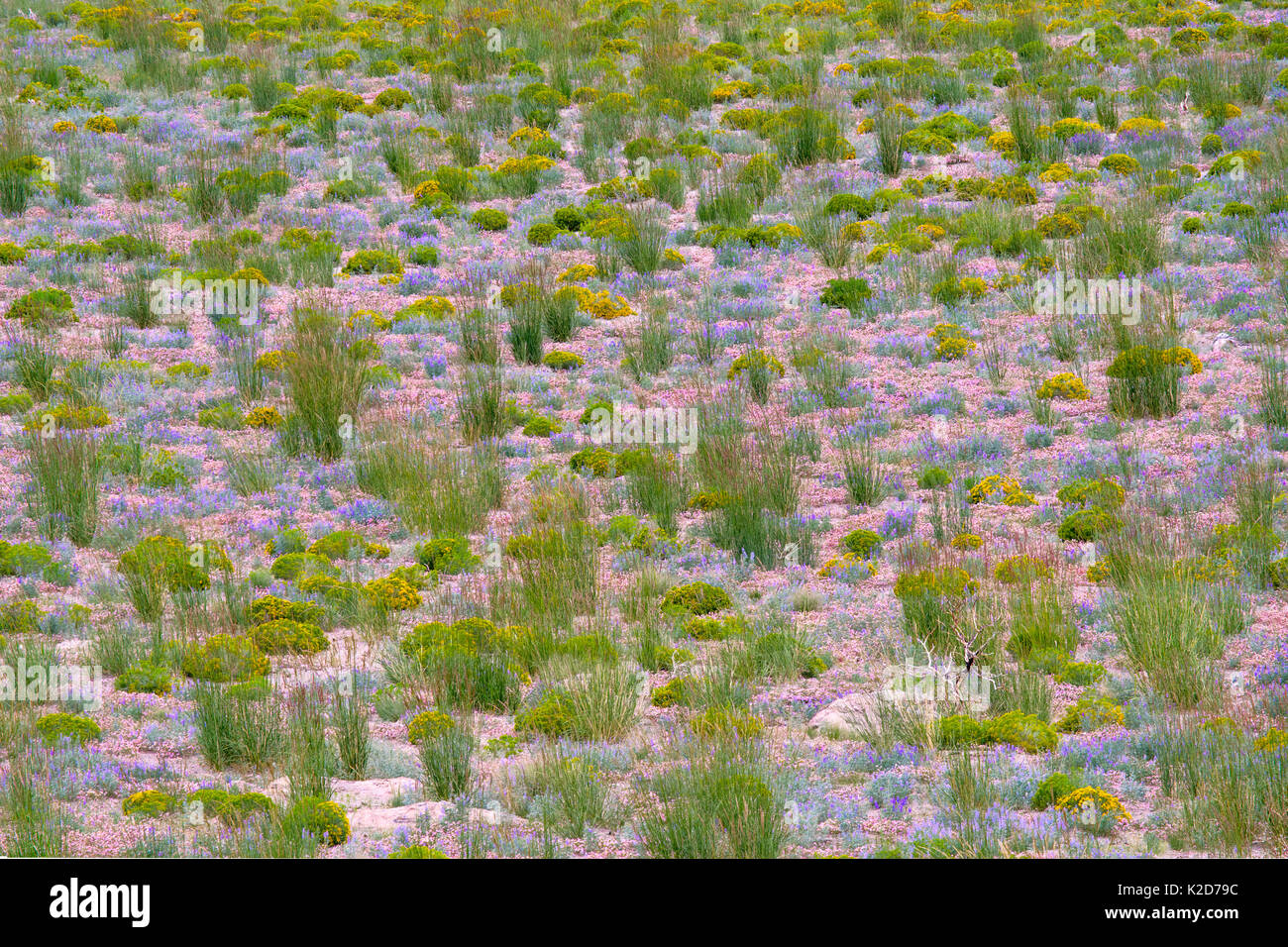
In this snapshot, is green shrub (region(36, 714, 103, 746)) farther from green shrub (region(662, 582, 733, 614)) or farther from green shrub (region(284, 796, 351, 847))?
green shrub (region(662, 582, 733, 614))

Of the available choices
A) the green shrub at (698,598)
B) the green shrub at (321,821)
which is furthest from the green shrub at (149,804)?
the green shrub at (698,598)

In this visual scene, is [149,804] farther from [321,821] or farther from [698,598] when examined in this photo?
[698,598]

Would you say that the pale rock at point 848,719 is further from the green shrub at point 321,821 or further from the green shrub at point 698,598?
the green shrub at point 321,821

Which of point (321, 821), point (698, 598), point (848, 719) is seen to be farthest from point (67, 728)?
point (848, 719)

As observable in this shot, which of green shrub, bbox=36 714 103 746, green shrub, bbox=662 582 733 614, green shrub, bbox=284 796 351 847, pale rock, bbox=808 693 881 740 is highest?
green shrub, bbox=662 582 733 614

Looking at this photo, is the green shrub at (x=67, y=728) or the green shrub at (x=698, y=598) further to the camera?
the green shrub at (x=698, y=598)

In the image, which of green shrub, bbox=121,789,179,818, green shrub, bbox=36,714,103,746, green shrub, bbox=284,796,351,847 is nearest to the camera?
green shrub, bbox=284,796,351,847

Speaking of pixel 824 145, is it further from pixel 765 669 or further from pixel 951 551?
pixel 765 669

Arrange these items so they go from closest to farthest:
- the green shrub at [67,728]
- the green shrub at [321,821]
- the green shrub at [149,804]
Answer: the green shrub at [321,821], the green shrub at [149,804], the green shrub at [67,728]

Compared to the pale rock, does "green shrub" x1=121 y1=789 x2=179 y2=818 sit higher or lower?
lower

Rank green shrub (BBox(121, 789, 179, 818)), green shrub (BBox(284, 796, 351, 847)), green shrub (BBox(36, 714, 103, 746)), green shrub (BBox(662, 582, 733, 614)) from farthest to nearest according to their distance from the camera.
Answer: green shrub (BBox(662, 582, 733, 614)), green shrub (BBox(36, 714, 103, 746)), green shrub (BBox(121, 789, 179, 818)), green shrub (BBox(284, 796, 351, 847))

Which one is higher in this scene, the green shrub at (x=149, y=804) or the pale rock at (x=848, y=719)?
the pale rock at (x=848, y=719)

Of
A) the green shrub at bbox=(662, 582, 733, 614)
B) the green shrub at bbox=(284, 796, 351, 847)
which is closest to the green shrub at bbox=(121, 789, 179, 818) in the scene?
the green shrub at bbox=(284, 796, 351, 847)

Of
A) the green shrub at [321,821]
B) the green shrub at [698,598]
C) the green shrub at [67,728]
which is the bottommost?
the green shrub at [321,821]
